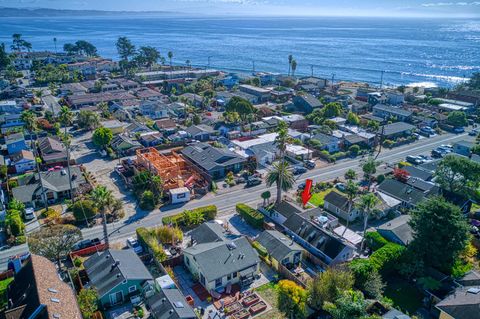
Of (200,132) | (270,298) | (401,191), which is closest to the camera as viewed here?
(270,298)

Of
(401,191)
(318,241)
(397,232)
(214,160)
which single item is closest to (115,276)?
(318,241)

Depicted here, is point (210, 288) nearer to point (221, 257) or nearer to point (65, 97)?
point (221, 257)

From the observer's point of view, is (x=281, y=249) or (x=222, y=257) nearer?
(x=222, y=257)

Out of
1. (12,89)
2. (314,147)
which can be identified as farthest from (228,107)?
(12,89)

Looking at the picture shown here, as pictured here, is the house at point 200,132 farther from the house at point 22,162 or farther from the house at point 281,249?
the house at point 281,249

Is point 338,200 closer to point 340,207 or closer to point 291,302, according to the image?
point 340,207

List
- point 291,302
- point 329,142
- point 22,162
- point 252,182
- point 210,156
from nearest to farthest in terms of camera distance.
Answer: point 291,302, point 252,182, point 22,162, point 210,156, point 329,142
